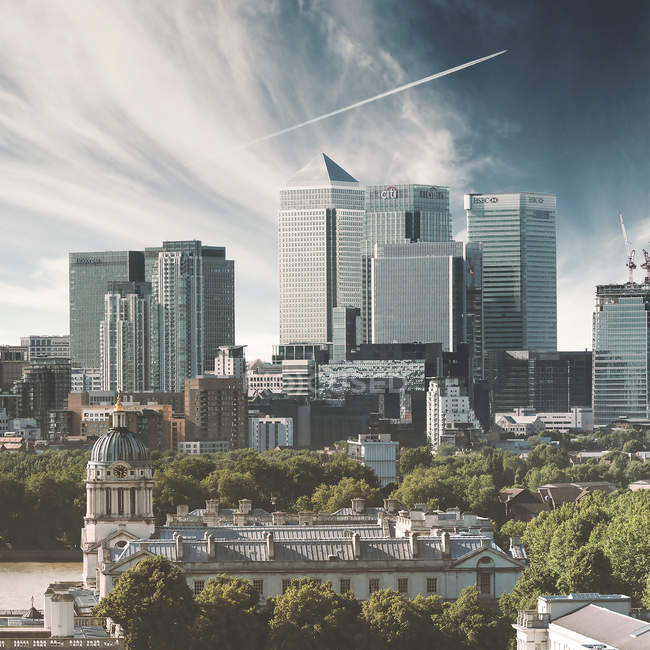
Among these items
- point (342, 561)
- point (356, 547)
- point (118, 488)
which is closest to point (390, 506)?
point (118, 488)

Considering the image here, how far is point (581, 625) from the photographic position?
82.8m

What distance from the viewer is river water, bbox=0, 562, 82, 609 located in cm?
13038

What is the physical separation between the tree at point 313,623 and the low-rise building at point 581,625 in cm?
779

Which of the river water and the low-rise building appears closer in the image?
the low-rise building

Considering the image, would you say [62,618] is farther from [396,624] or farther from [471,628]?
[471,628]

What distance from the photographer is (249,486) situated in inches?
7362

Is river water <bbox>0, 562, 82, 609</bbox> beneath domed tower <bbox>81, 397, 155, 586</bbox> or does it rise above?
beneath

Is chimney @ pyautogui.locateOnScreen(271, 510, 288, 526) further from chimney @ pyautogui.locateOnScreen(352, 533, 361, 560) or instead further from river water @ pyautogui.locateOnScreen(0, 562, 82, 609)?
chimney @ pyautogui.locateOnScreen(352, 533, 361, 560)

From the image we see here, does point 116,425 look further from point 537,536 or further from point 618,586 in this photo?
point 618,586

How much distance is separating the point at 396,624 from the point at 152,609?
11.6 m

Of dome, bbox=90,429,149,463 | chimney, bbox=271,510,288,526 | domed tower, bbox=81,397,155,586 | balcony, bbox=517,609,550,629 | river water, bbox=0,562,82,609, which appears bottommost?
river water, bbox=0,562,82,609

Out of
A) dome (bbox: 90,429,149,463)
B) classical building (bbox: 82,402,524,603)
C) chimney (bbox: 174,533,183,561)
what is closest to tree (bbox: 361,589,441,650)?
classical building (bbox: 82,402,524,603)

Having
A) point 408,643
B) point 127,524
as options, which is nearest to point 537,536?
point 127,524

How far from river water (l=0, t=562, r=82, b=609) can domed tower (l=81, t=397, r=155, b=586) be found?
6347mm
